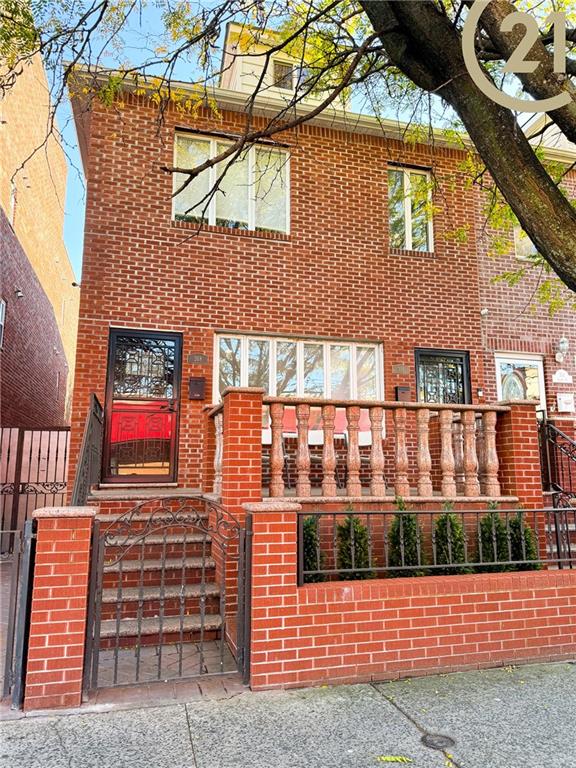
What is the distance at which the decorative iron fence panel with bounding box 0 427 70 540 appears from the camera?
927 cm

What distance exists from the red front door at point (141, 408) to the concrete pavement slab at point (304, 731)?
13.0 feet

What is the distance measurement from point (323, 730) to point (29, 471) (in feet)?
26.5

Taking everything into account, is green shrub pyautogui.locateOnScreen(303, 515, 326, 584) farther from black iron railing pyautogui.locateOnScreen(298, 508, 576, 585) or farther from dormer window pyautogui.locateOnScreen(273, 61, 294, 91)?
dormer window pyautogui.locateOnScreen(273, 61, 294, 91)

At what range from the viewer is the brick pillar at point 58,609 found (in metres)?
3.37

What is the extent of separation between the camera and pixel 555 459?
8211 mm

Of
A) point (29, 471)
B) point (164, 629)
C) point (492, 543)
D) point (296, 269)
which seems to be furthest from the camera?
point (29, 471)

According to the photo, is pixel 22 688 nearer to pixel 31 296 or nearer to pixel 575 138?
pixel 575 138

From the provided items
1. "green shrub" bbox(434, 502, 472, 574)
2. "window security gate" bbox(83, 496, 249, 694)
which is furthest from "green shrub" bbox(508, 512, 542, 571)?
"window security gate" bbox(83, 496, 249, 694)

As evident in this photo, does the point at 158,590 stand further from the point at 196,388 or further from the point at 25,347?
the point at 25,347

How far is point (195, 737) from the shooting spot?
9.84 feet

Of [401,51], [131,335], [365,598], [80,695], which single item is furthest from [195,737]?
[131,335]

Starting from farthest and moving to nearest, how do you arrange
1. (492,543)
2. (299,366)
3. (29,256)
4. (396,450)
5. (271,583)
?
(29,256), (299,366), (396,450), (492,543), (271,583)

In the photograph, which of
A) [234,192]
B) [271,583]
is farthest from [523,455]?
[234,192]

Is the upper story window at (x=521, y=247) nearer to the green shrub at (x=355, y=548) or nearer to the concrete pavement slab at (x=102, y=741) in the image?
the green shrub at (x=355, y=548)
